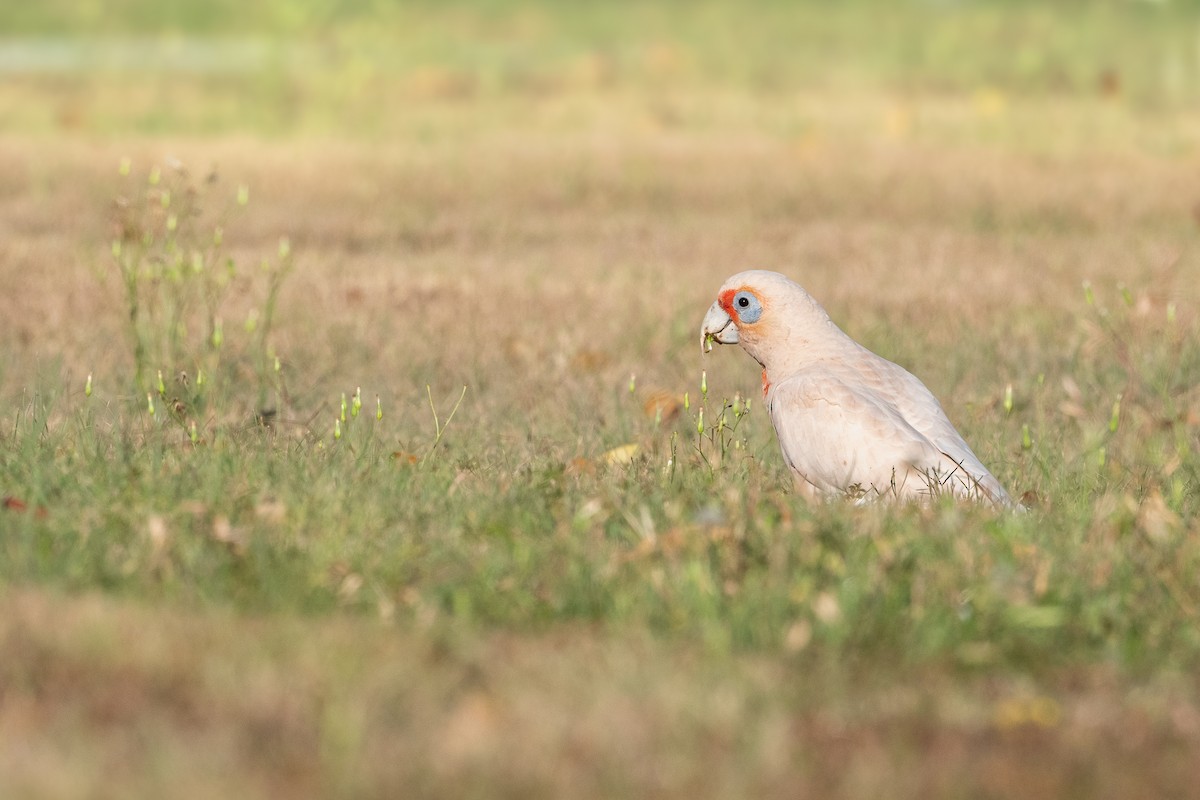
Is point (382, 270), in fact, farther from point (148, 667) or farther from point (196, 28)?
point (196, 28)

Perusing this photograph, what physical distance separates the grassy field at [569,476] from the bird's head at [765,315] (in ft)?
1.32

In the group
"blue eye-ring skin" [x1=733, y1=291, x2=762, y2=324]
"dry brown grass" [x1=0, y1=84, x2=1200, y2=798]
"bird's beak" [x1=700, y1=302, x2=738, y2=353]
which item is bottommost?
"dry brown grass" [x1=0, y1=84, x2=1200, y2=798]

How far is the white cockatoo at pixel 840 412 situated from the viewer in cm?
520

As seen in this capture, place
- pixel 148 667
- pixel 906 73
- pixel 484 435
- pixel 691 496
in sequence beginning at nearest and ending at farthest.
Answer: pixel 148 667 → pixel 691 496 → pixel 484 435 → pixel 906 73

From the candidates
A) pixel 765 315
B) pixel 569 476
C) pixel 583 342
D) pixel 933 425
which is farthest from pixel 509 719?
pixel 583 342

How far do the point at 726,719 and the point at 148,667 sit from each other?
47.4 inches

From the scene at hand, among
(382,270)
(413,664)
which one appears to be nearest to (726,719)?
(413,664)

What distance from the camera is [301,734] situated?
128 inches

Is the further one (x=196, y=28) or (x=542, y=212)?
(x=196, y=28)

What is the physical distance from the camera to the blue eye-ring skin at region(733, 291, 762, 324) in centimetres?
582

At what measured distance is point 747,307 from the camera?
586cm

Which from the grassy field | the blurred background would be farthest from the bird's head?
the blurred background

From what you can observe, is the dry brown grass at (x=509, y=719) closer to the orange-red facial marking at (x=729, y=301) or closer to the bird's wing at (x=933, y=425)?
the bird's wing at (x=933, y=425)

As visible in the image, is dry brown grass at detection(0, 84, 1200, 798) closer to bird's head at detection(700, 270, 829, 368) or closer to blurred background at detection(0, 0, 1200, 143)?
blurred background at detection(0, 0, 1200, 143)
